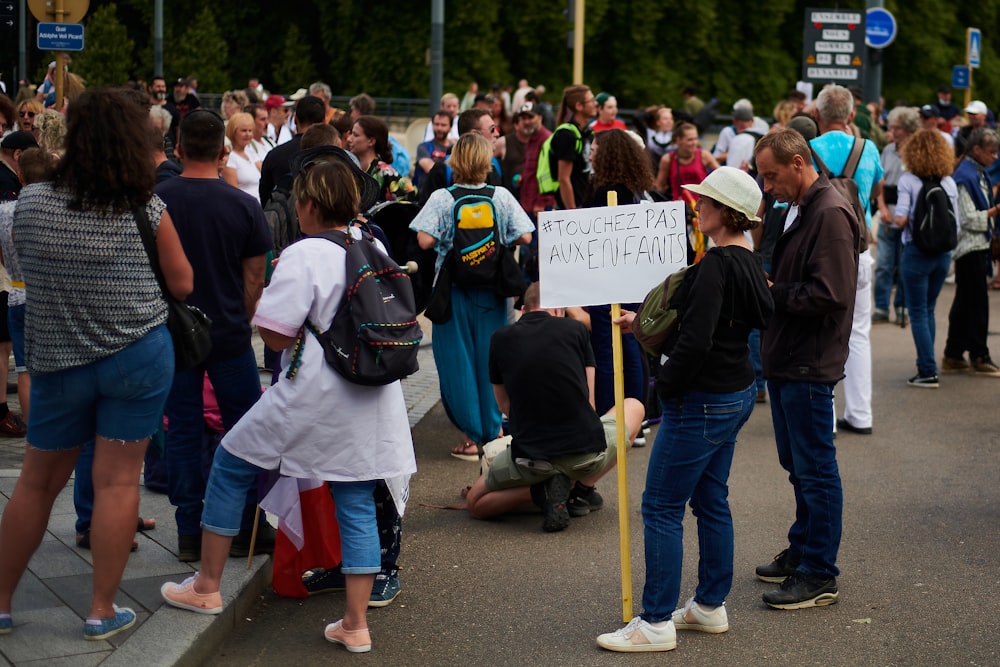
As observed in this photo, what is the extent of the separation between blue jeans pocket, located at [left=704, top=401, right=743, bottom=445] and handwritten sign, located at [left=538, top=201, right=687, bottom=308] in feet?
2.11

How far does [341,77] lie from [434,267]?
37.3 m

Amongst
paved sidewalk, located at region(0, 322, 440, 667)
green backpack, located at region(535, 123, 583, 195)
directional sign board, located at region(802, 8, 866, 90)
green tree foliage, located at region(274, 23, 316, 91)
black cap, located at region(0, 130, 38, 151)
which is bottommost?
paved sidewalk, located at region(0, 322, 440, 667)

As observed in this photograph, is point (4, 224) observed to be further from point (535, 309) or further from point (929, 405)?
point (929, 405)

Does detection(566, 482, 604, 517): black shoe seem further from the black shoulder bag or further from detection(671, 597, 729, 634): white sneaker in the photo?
the black shoulder bag

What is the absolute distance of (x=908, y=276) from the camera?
10789mm

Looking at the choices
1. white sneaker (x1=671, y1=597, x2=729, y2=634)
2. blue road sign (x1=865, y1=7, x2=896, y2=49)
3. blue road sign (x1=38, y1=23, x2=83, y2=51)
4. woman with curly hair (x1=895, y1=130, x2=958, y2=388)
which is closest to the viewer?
white sneaker (x1=671, y1=597, x2=729, y2=634)

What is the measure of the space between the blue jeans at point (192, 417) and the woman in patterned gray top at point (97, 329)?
912 mm

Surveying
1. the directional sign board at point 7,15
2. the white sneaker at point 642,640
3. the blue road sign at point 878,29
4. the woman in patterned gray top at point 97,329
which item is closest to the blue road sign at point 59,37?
the directional sign board at point 7,15

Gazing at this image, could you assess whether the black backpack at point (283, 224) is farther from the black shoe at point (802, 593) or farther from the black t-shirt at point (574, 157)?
the black t-shirt at point (574, 157)

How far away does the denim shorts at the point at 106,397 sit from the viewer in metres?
4.66

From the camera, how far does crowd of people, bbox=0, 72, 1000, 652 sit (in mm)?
4660

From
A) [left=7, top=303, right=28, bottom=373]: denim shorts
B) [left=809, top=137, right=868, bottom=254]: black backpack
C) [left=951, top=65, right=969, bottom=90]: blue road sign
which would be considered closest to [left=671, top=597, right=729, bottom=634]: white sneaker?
[left=809, top=137, right=868, bottom=254]: black backpack

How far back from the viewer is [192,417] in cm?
579

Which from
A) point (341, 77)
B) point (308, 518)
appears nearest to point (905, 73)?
point (341, 77)
